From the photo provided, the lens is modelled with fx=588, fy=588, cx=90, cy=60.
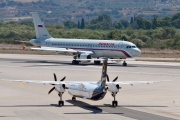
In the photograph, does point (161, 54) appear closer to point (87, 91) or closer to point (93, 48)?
point (93, 48)

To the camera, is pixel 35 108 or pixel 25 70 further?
pixel 25 70

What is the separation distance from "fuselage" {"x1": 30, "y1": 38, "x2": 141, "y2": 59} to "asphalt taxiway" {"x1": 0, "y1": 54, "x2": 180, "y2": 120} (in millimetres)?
1993

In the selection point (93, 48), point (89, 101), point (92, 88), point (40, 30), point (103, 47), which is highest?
point (40, 30)

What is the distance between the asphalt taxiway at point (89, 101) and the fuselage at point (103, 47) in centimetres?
199

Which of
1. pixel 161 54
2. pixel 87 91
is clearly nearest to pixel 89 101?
pixel 87 91

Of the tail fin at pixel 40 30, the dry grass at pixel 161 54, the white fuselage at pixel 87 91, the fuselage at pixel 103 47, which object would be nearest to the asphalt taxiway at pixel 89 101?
the white fuselage at pixel 87 91

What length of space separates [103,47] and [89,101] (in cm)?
3479

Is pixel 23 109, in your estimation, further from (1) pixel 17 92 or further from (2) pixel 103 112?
(1) pixel 17 92

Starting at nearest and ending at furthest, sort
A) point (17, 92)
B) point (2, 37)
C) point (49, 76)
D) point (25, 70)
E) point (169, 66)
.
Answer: point (17, 92), point (49, 76), point (25, 70), point (169, 66), point (2, 37)

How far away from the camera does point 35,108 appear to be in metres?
41.1

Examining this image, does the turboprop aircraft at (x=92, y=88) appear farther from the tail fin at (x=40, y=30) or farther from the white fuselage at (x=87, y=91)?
the tail fin at (x=40, y=30)

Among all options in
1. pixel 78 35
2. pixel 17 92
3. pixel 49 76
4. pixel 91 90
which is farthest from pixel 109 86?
pixel 78 35

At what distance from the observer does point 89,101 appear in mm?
44469

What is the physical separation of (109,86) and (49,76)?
75.7 feet
